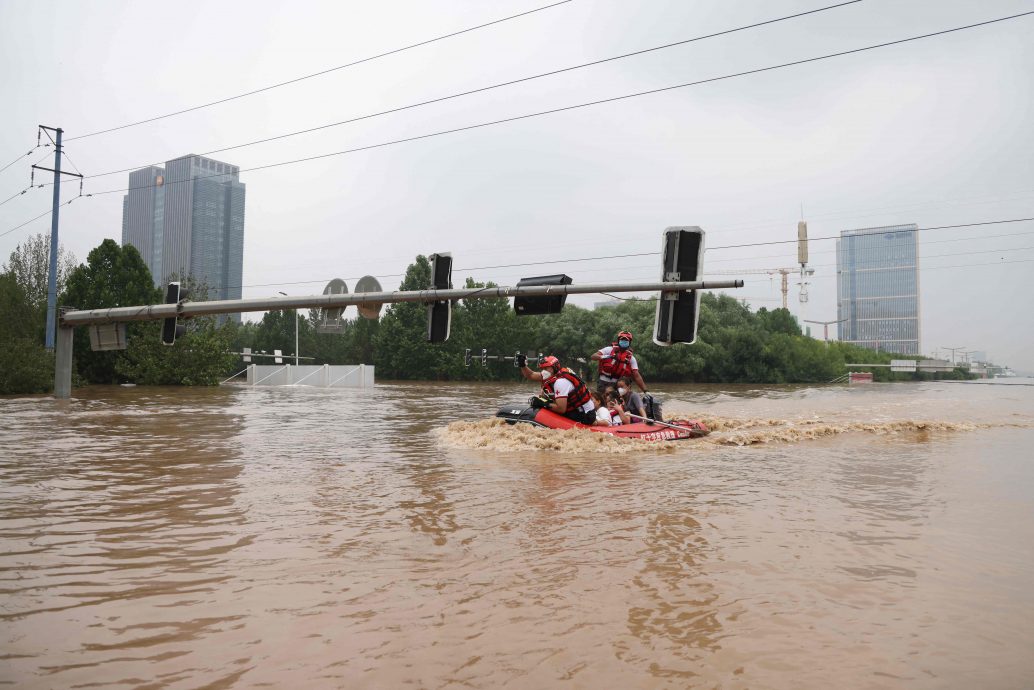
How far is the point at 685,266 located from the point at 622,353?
10.7 ft

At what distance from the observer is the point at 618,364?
1399 centimetres

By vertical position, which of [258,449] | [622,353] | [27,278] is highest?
[27,278]

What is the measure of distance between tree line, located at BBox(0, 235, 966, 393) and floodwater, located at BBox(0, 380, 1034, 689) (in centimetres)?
2110

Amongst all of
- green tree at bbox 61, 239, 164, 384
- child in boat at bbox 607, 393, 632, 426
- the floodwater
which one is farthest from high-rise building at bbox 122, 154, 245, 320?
the floodwater

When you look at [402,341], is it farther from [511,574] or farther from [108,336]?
[511,574]

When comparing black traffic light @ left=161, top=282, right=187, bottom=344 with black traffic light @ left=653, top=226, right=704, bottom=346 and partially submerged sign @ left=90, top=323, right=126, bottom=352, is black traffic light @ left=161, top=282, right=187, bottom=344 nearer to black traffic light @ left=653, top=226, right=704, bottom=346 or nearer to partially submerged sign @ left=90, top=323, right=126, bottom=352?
partially submerged sign @ left=90, top=323, right=126, bottom=352

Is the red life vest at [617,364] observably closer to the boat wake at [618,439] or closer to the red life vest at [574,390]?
the red life vest at [574,390]

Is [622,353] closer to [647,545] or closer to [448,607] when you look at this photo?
[647,545]

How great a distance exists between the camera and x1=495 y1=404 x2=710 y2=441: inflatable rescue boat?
12375 mm

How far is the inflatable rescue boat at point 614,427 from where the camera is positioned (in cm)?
1238

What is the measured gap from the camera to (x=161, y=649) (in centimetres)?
335

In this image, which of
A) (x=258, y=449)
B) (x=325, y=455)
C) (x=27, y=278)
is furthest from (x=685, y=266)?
(x=27, y=278)

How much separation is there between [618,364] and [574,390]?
71.1 inches

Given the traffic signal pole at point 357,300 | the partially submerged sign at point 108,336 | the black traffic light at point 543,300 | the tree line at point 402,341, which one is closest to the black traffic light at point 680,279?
the traffic signal pole at point 357,300
